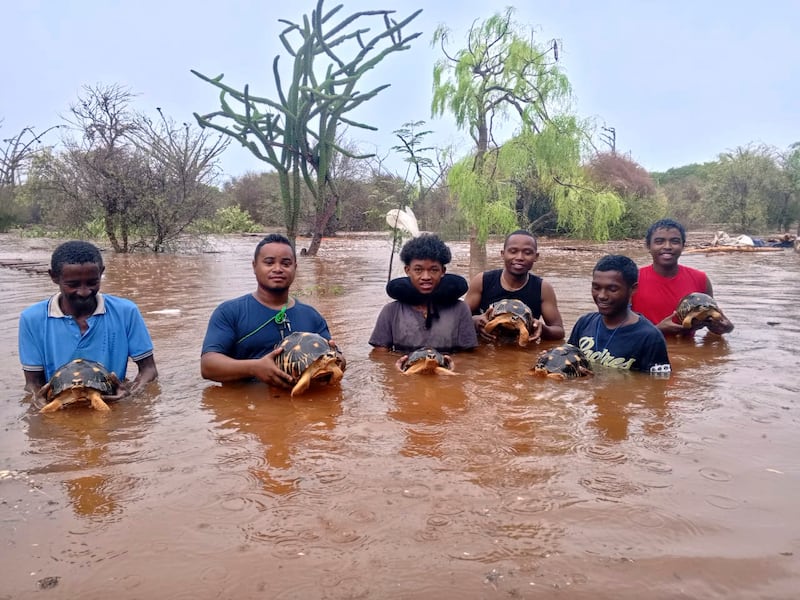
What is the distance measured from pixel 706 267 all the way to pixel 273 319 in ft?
43.0

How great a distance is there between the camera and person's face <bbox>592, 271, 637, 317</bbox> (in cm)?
425

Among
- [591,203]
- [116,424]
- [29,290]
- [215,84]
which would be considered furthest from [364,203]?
[116,424]

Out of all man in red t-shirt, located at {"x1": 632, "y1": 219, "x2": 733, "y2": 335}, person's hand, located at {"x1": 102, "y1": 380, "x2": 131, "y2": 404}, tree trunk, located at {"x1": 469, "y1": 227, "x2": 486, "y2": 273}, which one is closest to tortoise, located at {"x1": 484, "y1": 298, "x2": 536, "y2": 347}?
man in red t-shirt, located at {"x1": 632, "y1": 219, "x2": 733, "y2": 335}

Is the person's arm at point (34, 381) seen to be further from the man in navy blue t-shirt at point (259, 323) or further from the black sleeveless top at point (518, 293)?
the black sleeveless top at point (518, 293)

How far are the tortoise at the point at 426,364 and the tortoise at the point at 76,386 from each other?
1966 millimetres

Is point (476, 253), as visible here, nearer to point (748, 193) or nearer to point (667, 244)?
point (667, 244)

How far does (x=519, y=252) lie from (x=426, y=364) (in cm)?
149

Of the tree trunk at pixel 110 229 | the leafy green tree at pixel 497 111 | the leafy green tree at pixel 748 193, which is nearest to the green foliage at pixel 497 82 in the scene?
the leafy green tree at pixel 497 111

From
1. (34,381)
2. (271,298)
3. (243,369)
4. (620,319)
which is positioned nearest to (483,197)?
(620,319)

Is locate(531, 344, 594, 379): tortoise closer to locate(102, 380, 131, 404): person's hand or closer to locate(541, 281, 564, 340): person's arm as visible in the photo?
locate(541, 281, 564, 340): person's arm

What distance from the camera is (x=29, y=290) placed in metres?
8.85

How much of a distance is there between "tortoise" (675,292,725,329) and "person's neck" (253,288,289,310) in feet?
11.2

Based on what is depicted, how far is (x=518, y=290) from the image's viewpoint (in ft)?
18.3

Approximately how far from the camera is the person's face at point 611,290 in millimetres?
4250
